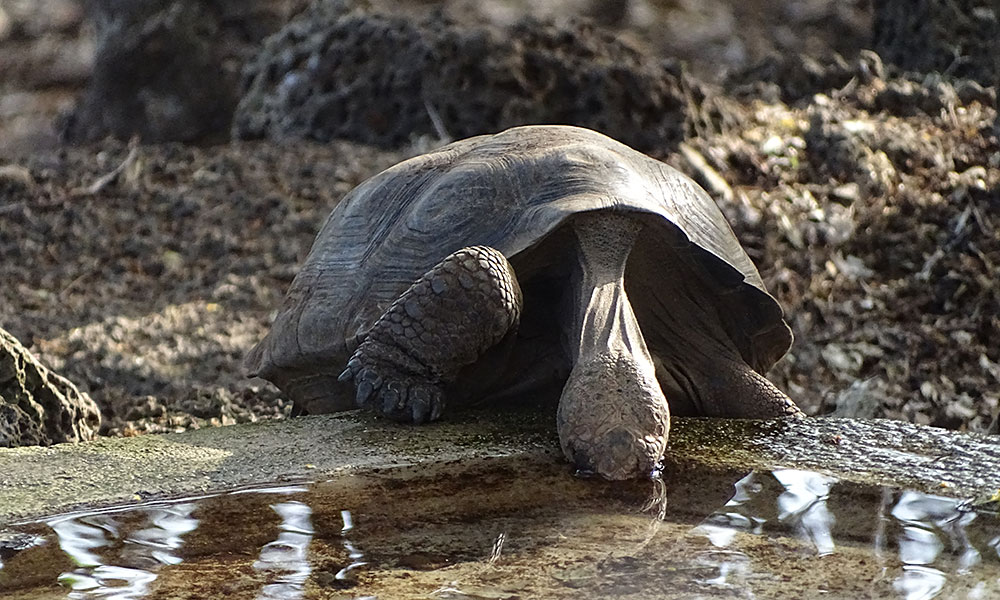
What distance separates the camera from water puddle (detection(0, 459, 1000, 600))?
6.44ft

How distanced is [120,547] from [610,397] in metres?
0.94

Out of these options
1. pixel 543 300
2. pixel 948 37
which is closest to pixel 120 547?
pixel 543 300

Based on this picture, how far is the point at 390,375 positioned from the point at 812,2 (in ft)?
40.8

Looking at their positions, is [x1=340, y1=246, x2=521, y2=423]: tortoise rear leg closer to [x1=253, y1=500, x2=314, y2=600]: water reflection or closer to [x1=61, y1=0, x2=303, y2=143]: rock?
[x1=253, y1=500, x2=314, y2=600]: water reflection

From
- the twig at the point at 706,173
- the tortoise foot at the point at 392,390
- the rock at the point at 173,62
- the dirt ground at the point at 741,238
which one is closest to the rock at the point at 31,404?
the dirt ground at the point at 741,238

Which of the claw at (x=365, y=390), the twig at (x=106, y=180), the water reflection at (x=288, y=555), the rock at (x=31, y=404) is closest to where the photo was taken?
the water reflection at (x=288, y=555)

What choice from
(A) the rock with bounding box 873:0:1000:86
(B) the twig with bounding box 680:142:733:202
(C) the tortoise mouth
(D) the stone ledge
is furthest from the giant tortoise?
(A) the rock with bounding box 873:0:1000:86

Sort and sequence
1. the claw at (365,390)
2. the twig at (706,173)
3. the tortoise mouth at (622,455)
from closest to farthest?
the tortoise mouth at (622,455)
the claw at (365,390)
the twig at (706,173)

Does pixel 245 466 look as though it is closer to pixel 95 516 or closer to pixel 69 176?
pixel 95 516

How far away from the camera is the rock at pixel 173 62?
9.07 metres

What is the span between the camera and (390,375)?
9.32ft

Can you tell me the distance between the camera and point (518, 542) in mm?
2172

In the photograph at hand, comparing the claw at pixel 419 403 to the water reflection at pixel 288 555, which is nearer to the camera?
the water reflection at pixel 288 555

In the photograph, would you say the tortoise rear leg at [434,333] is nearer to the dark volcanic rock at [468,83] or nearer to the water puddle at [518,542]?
the water puddle at [518,542]
